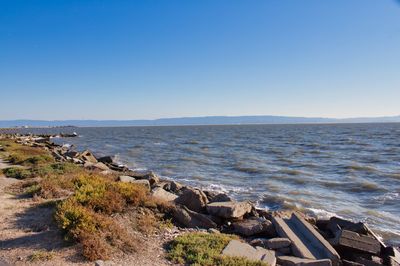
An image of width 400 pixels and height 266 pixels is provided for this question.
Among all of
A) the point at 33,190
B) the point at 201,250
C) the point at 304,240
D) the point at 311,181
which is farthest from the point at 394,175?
the point at 33,190

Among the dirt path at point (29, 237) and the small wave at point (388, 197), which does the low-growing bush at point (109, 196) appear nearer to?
the dirt path at point (29, 237)

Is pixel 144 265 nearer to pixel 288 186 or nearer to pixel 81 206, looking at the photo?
pixel 81 206

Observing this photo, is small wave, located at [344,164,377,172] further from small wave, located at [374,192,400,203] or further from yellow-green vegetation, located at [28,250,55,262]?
yellow-green vegetation, located at [28,250,55,262]

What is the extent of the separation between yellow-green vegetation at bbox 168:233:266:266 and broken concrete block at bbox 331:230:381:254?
2999mm

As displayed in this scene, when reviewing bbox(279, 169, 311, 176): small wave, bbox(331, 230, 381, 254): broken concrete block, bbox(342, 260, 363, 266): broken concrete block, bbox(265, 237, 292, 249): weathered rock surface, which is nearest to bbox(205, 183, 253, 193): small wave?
bbox(279, 169, 311, 176): small wave

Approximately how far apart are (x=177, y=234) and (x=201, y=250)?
1480mm

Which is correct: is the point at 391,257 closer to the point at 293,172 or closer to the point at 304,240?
the point at 304,240

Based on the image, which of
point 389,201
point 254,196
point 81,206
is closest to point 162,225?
point 81,206

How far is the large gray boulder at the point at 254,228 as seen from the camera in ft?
32.2

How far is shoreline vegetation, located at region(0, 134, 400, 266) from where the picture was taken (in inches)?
296

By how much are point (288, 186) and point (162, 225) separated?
43.7 feet

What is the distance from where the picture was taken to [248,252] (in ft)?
25.9

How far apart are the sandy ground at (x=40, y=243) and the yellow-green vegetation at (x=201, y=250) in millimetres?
309

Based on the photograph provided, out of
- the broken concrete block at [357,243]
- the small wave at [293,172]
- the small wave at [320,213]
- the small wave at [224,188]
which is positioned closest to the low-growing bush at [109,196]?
the broken concrete block at [357,243]
